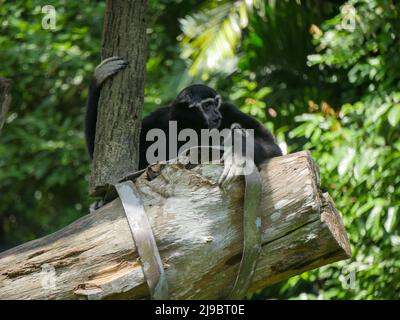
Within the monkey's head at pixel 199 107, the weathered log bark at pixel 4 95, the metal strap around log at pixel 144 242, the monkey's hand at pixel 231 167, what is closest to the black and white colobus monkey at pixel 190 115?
the monkey's head at pixel 199 107

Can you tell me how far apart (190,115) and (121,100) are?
1743 millimetres

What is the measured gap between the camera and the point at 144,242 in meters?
4.30

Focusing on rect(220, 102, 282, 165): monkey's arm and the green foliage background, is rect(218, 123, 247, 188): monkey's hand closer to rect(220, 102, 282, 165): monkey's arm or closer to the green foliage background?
rect(220, 102, 282, 165): monkey's arm

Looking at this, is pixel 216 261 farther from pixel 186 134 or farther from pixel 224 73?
pixel 224 73

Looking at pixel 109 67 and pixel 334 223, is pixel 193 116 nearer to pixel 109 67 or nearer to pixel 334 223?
pixel 109 67

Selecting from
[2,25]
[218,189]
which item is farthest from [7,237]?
[218,189]

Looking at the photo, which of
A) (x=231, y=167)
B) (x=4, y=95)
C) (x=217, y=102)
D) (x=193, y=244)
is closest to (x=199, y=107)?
(x=217, y=102)

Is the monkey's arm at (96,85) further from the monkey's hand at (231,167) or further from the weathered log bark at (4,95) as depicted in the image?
the monkey's hand at (231,167)

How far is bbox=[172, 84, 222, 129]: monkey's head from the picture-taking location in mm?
6863

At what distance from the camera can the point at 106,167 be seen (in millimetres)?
5496

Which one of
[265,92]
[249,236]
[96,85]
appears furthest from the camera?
[265,92]

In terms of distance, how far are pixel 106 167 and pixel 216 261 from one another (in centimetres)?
155

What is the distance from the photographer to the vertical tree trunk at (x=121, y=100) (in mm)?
5520

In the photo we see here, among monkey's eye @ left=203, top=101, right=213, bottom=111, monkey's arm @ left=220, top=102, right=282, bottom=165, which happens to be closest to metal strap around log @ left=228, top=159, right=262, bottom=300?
monkey's arm @ left=220, top=102, right=282, bottom=165
